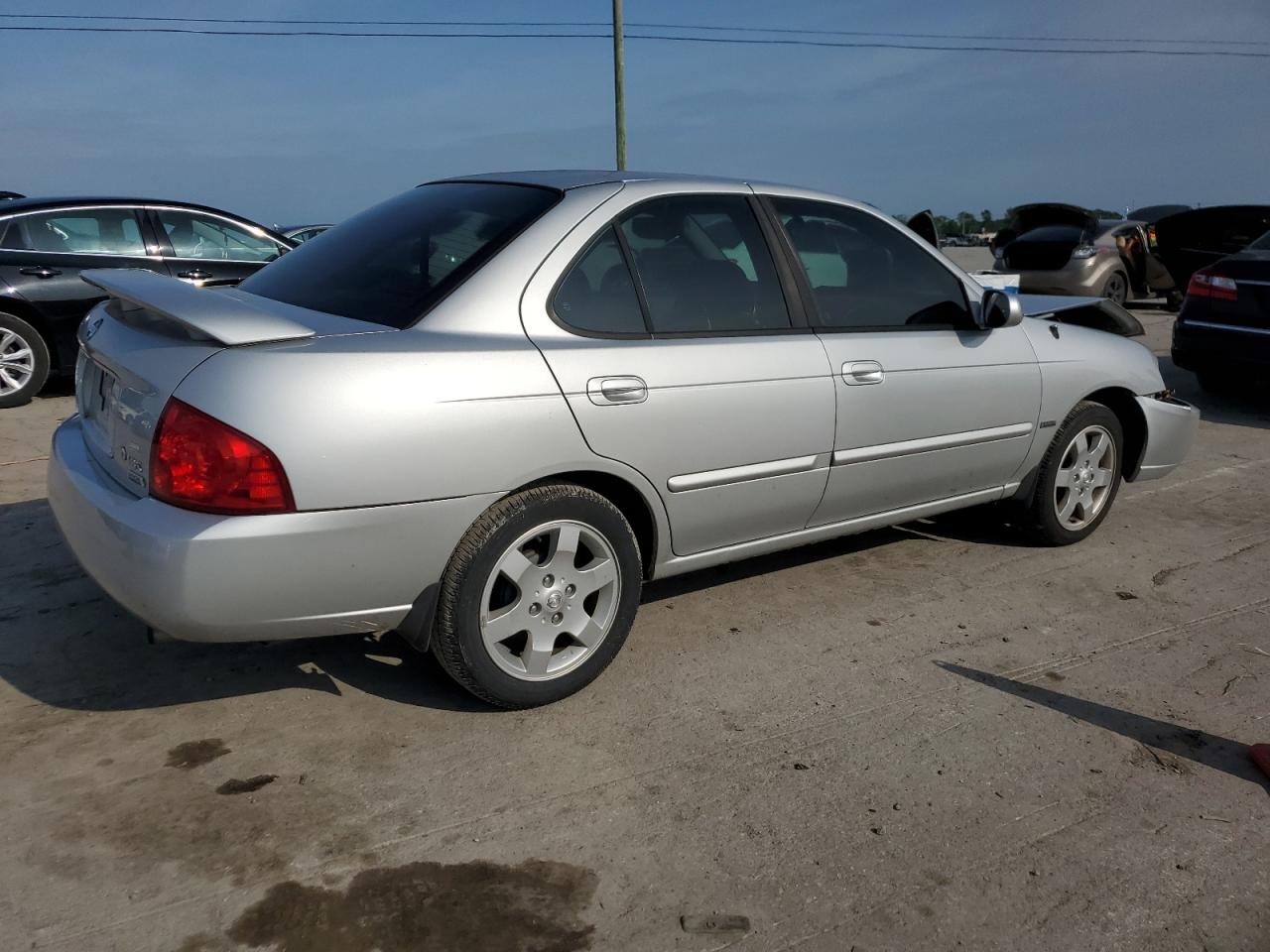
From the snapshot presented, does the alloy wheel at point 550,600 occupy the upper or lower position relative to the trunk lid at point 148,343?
lower

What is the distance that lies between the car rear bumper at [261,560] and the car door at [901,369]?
154 cm

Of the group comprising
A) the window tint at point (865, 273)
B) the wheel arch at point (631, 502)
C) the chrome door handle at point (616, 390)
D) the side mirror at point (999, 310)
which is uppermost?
the window tint at point (865, 273)

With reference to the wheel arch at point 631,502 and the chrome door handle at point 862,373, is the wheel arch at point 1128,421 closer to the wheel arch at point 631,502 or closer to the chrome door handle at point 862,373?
the chrome door handle at point 862,373

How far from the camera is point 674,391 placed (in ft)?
11.0

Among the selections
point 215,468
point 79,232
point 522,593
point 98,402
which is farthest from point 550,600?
point 79,232

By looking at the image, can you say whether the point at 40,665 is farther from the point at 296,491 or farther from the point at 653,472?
the point at 653,472

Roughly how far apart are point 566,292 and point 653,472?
24.1 inches

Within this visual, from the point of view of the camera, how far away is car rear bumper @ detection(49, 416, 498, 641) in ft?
8.69

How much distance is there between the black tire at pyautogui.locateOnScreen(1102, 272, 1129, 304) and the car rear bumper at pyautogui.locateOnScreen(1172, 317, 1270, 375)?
20.3 feet

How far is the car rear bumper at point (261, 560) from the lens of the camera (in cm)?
265

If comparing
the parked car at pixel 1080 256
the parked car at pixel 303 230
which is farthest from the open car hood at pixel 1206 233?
the parked car at pixel 303 230

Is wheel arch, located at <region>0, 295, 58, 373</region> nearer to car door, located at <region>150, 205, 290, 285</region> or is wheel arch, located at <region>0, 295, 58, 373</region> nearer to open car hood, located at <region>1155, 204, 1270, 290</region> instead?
car door, located at <region>150, 205, 290, 285</region>

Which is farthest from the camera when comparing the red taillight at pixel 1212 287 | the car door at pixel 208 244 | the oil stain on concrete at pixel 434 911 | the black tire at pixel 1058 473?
the car door at pixel 208 244

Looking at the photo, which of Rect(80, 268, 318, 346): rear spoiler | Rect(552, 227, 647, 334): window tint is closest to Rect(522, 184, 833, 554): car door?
Rect(552, 227, 647, 334): window tint
